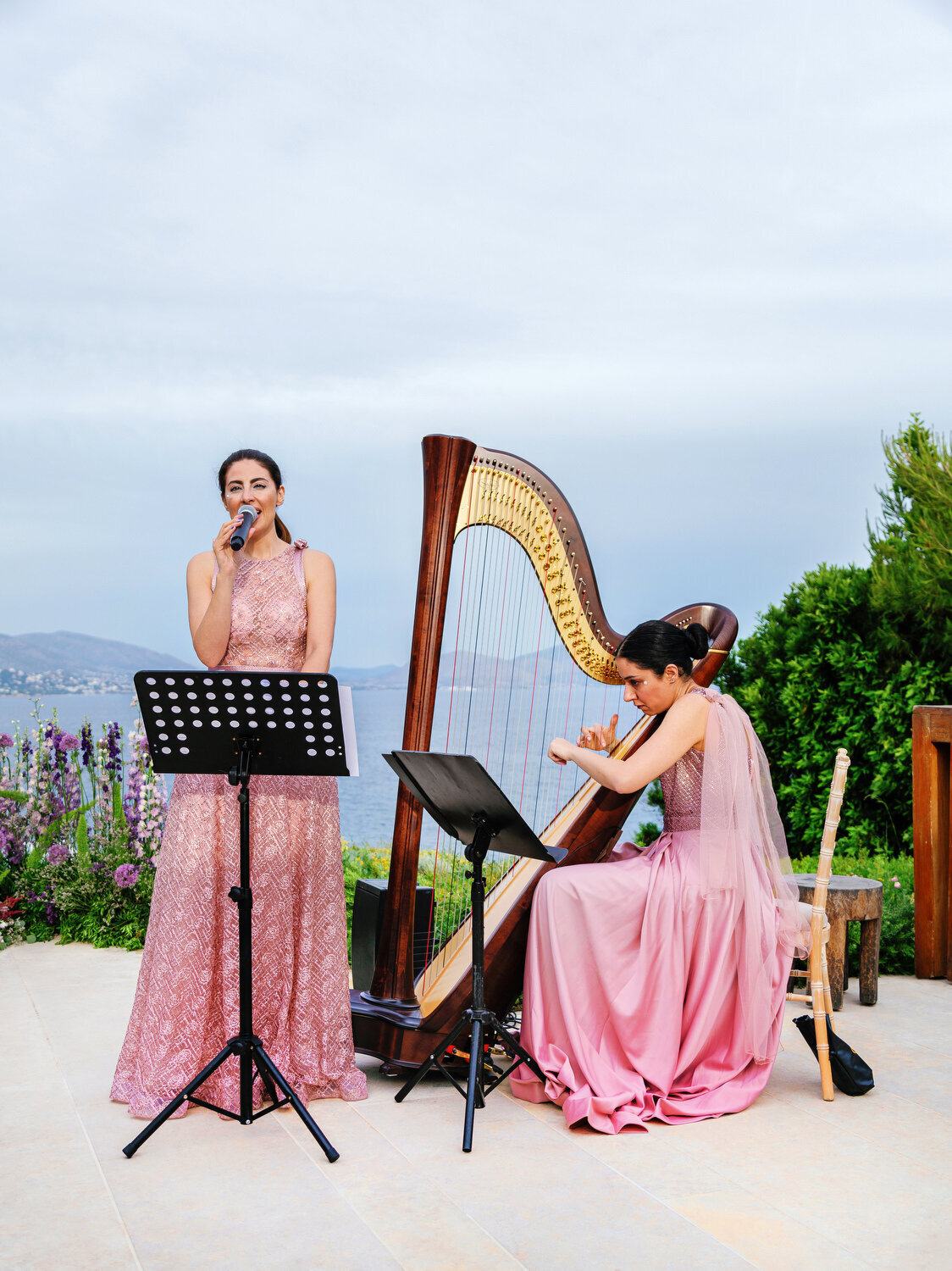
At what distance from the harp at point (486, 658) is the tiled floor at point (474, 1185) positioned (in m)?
0.28

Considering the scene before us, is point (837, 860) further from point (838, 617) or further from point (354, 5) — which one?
point (354, 5)

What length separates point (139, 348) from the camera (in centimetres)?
2042

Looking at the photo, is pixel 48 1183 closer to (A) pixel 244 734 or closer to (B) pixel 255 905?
(B) pixel 255 905

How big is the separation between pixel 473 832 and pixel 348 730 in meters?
0.48

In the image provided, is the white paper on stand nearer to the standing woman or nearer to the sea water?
the standing woman

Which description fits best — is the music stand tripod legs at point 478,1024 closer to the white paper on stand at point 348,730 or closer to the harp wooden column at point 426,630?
the harp wooden column at point 426,630

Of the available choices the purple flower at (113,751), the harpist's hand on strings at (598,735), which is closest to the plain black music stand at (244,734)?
the harpist's hand on strings at (598,735)

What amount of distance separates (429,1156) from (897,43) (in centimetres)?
737

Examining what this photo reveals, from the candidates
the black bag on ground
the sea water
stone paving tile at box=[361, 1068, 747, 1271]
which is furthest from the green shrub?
the sea water

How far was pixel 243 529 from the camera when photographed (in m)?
2.54

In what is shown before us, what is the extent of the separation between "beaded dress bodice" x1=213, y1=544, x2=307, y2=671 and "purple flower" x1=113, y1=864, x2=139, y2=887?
2379 millimetres

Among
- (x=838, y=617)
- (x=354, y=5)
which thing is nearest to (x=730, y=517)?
(x=838, y=617)

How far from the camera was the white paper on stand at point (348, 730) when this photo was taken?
254cm

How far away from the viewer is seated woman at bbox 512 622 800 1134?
9.68 ft
